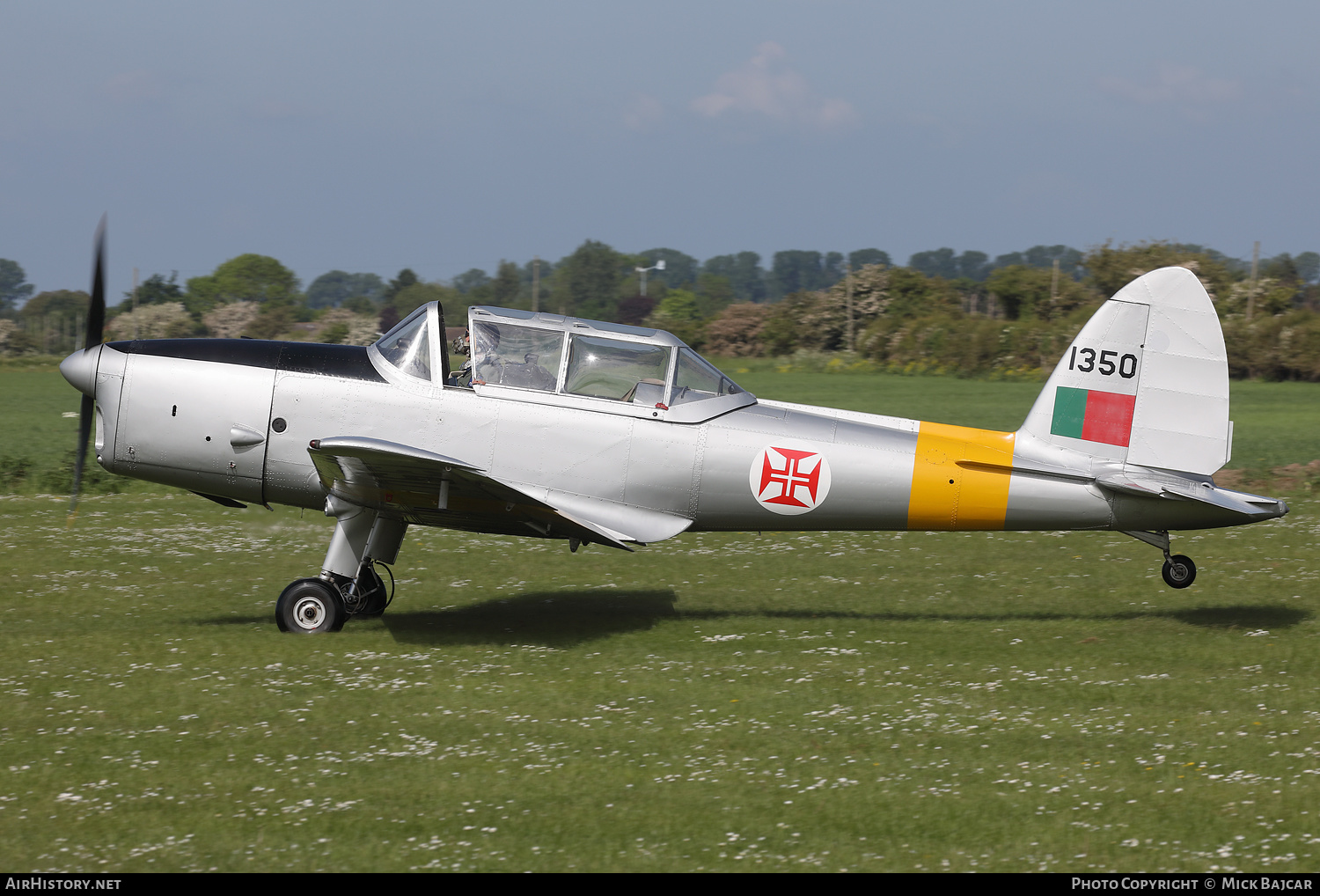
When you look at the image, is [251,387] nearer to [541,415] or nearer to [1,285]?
[541,415]

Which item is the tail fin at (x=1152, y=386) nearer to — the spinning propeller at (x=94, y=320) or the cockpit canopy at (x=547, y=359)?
the cockpit canopy at (x=547, y=359)

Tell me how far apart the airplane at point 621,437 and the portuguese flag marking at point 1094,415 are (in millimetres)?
11

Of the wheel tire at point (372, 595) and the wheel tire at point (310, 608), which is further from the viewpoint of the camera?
the wheel tire at point (372, 595)

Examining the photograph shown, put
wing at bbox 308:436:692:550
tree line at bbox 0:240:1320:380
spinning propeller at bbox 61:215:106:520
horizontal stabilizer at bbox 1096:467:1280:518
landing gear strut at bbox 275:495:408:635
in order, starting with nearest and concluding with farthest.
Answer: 1. wing at bbox 308:436:692:550
2. horizontal stabilizer at bbox 1096:467:1280:518
3. landing gear strut at bbox 275:495:408:635
4. spinning propeller at bbox 61:215:106:520
5. tree line at bbox 0:240:1320:380

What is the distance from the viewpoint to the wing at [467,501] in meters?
7.56

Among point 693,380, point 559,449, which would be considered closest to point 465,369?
point 559,449

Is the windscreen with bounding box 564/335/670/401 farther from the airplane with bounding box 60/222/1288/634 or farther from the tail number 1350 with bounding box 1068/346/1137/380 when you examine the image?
the tail number 1350 with bounding box 1068/346/1137/380

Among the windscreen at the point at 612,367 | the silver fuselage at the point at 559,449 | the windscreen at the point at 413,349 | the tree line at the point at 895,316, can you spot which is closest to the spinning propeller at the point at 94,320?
the silver fuselage at the point at 559,449

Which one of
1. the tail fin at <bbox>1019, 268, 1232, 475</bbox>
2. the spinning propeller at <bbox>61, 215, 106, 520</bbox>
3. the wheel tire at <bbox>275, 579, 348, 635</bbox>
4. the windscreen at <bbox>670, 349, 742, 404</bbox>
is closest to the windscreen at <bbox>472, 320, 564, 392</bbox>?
the windscreen at <bbox>670, 349, 742, 404</bbox>

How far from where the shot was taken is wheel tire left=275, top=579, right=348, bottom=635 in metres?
8.40

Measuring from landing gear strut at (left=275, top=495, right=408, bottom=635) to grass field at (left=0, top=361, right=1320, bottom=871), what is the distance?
0.27m
